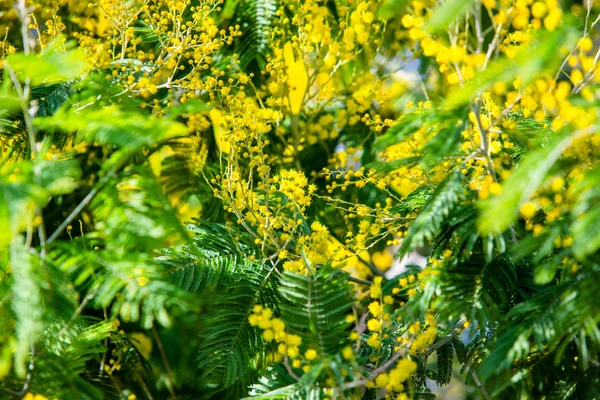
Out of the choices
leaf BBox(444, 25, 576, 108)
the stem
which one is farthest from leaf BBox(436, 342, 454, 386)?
leaf BBox(444, 25, 576, 108)

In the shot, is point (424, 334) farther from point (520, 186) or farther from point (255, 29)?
point (255, 29)

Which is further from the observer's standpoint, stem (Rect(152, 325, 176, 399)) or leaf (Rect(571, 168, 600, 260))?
stem (Rect(152, 325, 176, 399))

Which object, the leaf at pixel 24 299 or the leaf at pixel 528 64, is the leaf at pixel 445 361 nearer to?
the leaf at pixel 528 64

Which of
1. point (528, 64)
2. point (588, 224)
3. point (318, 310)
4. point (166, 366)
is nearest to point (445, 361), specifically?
point (318, 310)

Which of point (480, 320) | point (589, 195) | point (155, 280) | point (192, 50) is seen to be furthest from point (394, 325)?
point (192, 50)

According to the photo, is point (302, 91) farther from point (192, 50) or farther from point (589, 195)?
point (589, 195)

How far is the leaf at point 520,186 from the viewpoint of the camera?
41.5 inches

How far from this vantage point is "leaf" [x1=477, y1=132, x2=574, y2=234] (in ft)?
3.46

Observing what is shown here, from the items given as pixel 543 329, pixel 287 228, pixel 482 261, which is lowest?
pixel 543 329

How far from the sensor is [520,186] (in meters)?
1.09

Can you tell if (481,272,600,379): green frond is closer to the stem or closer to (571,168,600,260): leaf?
(571,168,600,260): leaf

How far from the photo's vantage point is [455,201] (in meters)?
A: 1.53

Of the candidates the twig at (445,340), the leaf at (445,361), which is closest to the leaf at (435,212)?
the twig at (445,340)

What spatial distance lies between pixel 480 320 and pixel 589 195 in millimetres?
501
